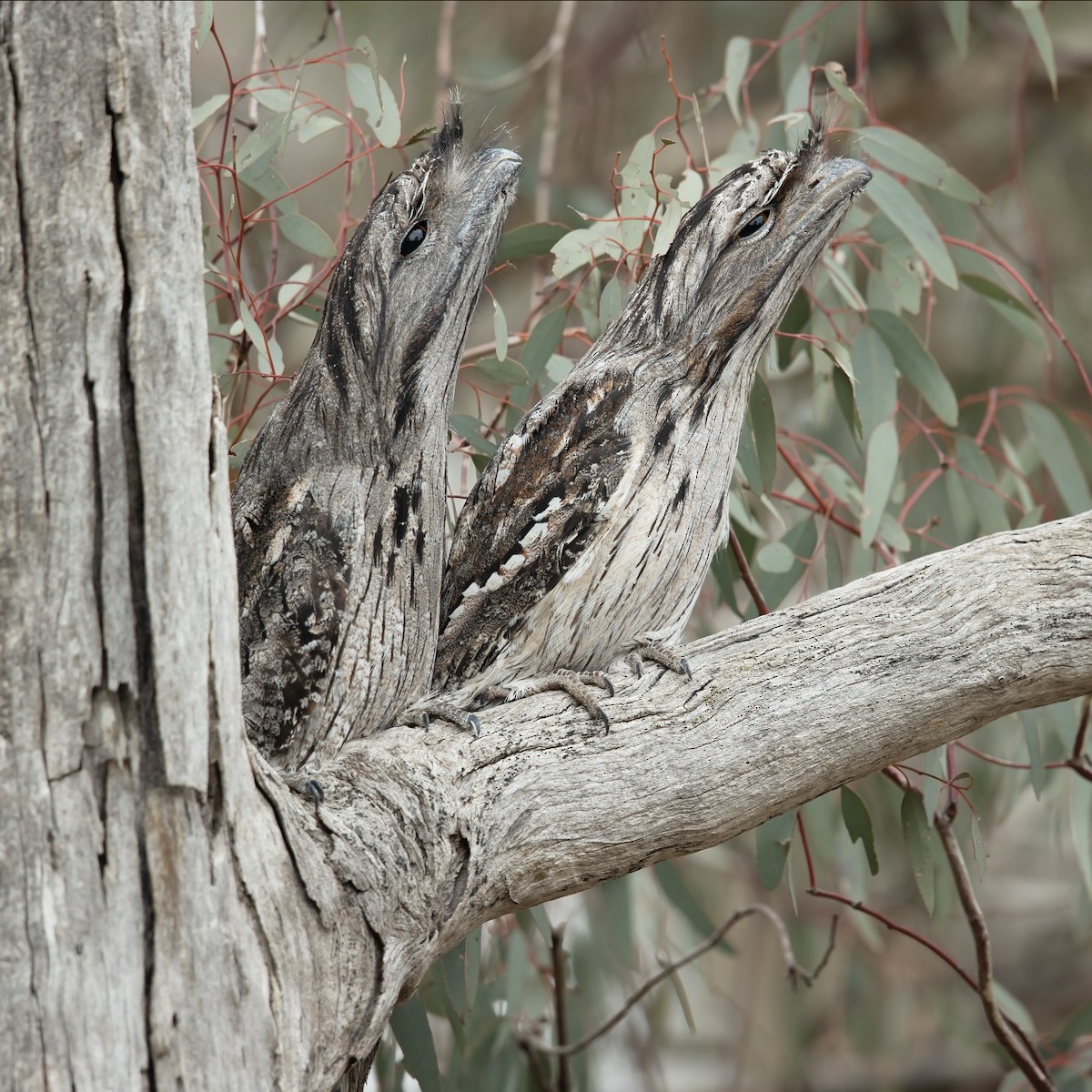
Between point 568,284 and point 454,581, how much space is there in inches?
31.2

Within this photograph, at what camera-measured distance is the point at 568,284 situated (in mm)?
2594

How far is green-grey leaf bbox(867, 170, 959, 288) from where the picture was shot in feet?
7.89

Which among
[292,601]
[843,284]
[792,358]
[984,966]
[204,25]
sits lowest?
[984,966]

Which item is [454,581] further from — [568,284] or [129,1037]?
[129,1037]

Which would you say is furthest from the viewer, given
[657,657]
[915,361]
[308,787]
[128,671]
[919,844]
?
[915,361]

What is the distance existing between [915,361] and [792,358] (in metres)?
0.24

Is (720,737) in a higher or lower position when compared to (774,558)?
lower

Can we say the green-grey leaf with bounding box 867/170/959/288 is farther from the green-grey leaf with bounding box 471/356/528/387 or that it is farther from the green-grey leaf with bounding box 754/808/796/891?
the green-grey leaf with bounding box 754/808/796/891

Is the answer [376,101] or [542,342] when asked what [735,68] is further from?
[376,101]

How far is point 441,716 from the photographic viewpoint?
1750mm

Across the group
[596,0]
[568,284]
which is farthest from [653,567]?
[596,0]

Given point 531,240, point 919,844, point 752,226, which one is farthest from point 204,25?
point 919,844

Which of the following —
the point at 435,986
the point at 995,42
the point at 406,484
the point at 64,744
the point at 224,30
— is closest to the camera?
the point at 64,744

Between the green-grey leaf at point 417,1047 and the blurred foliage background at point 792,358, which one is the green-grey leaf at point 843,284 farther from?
the green-grey leaf at point 417,1047
